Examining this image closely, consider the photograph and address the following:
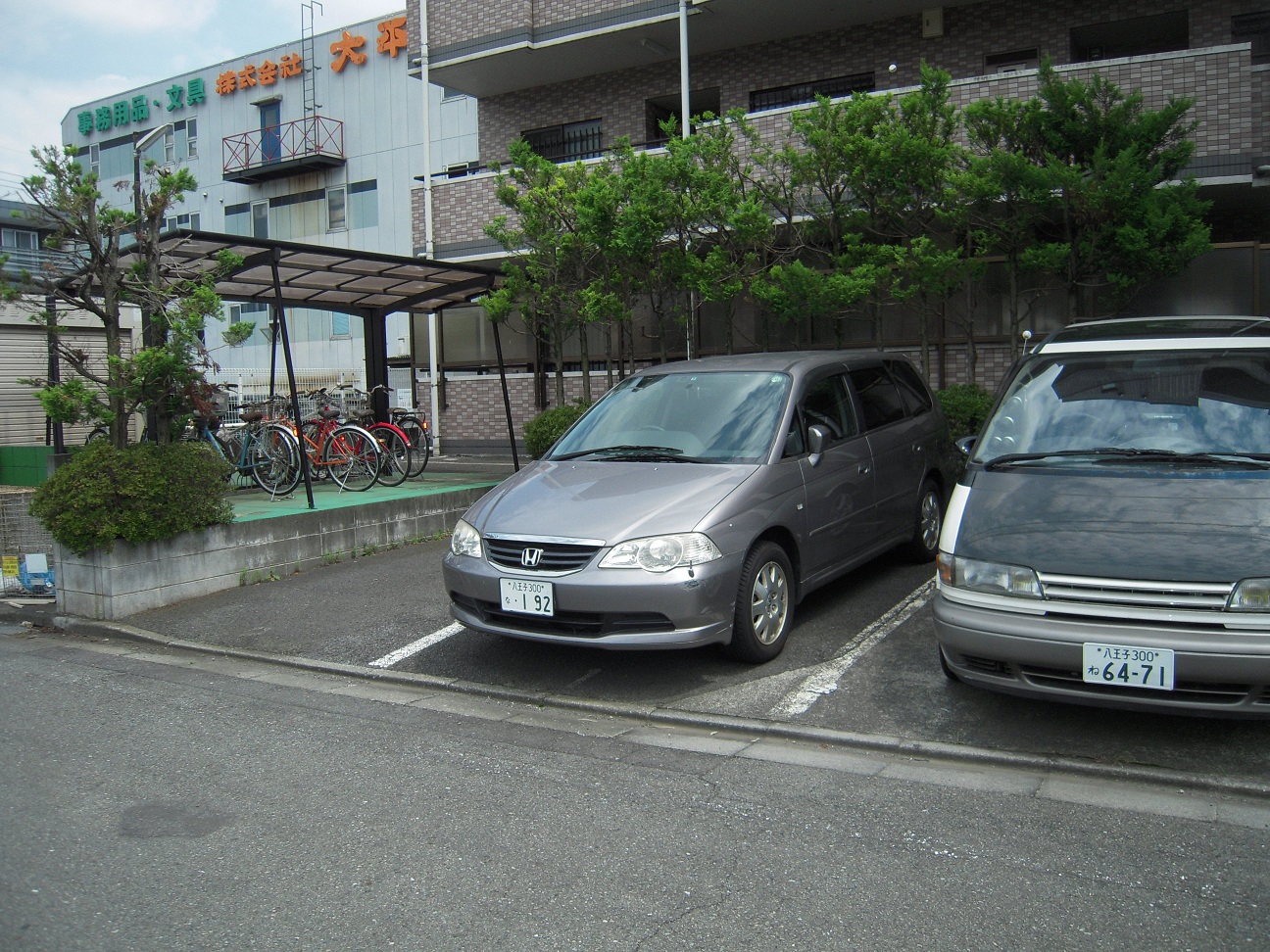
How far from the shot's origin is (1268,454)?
4.45 metres

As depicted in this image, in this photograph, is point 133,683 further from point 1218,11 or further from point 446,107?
point 446,107

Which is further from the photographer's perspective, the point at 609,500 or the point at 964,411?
the point at 964,411

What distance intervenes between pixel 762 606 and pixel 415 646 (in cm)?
230

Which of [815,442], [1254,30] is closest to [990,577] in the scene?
[815,442]

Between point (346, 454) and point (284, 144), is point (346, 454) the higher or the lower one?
the lower one

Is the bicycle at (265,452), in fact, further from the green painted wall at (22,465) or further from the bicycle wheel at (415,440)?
the green painted wall at (22,465)

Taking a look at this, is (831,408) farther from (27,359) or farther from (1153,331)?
(27,359)

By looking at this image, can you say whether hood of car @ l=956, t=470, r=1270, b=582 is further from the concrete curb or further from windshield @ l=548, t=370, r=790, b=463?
windshield @ l=548, t=370, r=790, b=463

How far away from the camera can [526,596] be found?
5.16 m

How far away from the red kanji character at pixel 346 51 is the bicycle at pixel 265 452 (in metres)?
17.6

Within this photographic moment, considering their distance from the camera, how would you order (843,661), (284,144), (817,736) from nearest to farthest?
(817,736), (843,661), (284,144)

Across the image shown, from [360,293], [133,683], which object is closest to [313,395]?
[360,293]

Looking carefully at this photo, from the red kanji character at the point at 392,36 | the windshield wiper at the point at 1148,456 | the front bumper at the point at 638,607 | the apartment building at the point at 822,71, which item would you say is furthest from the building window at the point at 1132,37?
the red kanji character at the point at 392,36

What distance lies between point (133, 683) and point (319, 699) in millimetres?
1276
